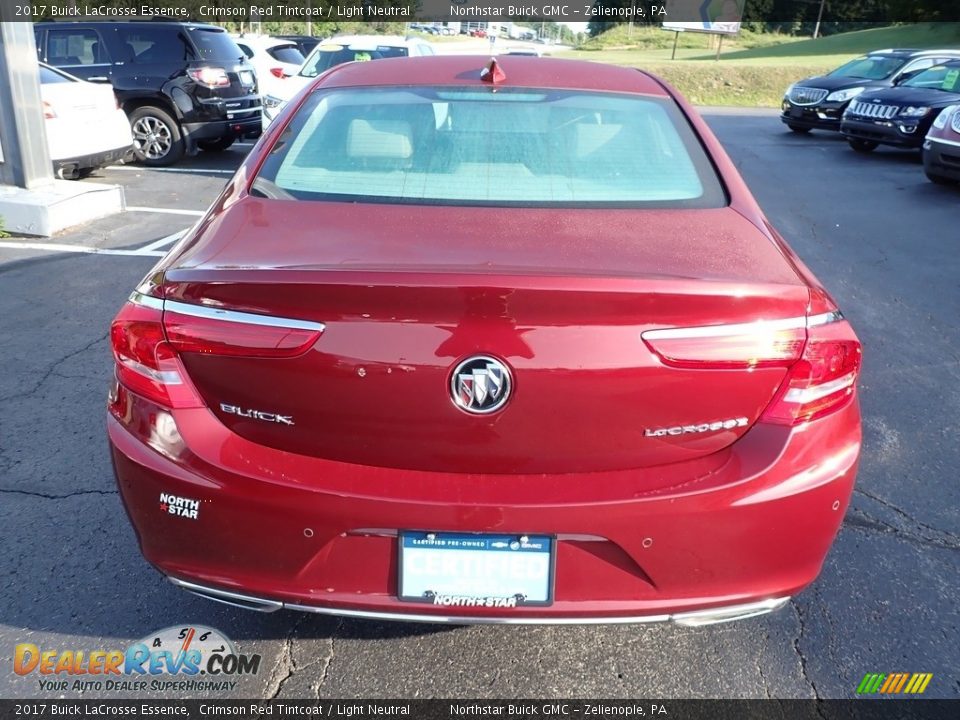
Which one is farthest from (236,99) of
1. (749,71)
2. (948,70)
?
(749,71)

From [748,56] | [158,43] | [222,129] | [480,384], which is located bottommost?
[748,56]

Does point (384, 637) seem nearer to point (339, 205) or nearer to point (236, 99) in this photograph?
point (339, 205)

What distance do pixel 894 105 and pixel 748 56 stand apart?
138 feet

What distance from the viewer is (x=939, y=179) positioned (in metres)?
10.4

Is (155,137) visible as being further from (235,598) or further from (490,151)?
(235,598)

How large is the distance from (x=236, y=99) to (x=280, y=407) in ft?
34.5

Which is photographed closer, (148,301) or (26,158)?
(148,301)

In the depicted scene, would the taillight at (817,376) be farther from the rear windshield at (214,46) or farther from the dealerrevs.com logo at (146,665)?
the rear windshield at (214,46)

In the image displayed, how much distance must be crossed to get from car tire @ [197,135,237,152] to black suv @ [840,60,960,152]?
1012cm

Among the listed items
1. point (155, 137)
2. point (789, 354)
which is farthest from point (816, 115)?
point (789, 354)

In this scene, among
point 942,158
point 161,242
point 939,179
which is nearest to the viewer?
point 161,242

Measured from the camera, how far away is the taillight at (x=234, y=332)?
1882 millimetres

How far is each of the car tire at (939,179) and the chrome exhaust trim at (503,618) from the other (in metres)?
9.86

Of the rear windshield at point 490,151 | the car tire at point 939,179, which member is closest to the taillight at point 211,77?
the rear windshield at point 490,151
